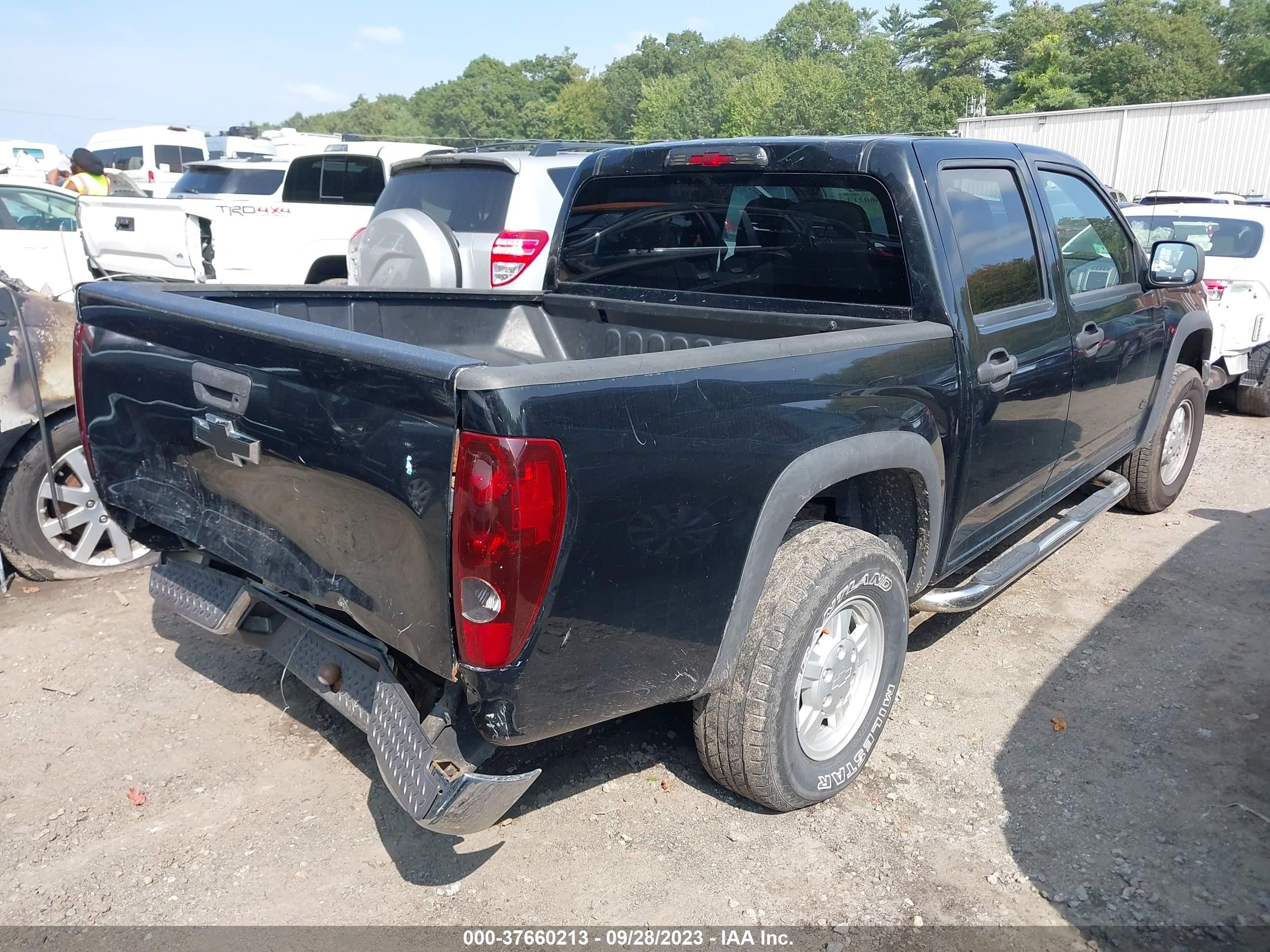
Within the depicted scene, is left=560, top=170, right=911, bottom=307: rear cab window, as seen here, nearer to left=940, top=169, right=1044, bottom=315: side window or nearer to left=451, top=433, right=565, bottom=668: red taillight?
left=940, top=169, right=1044, bottom=315: side window

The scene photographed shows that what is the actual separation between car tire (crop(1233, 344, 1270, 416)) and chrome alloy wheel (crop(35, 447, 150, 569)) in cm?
822

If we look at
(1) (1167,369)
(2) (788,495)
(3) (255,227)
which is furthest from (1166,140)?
(2) (788,495)

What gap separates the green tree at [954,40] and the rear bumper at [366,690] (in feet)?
202

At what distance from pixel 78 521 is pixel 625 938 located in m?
3.39

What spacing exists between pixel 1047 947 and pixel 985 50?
61.9m

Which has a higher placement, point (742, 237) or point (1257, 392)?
point (742, 237)

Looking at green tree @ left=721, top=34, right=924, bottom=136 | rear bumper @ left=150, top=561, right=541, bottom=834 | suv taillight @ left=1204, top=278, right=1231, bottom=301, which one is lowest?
rear bumper @ left=150, top=561, right=541, bottom=834

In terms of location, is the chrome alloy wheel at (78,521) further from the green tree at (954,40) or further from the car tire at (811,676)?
the green tree at (954,40)

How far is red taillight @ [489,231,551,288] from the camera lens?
6293mm

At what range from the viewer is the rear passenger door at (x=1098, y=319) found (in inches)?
155

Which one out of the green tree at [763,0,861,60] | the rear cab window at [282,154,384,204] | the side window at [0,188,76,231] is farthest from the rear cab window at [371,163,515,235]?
the green tree at [763,0,861,60]

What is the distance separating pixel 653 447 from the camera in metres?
2.25

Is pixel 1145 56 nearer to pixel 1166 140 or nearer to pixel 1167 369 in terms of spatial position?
pixel 1166 140

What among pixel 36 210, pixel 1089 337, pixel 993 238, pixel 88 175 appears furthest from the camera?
pixel 88 175
